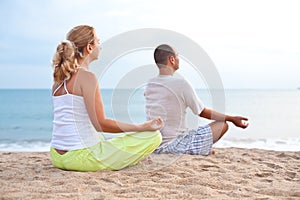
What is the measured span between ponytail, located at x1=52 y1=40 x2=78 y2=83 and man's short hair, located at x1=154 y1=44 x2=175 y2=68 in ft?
3.54

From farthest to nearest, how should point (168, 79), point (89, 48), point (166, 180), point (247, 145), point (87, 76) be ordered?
1. point (247, 145)
2. point (168, 79)
3. point (89, 48)
4. point (87, 76)
5. point (166, 180)

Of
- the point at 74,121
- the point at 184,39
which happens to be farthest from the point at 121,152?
the point at 184,39

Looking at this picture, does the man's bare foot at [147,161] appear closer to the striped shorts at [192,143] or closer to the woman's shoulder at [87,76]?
the striped shorts at [192,143]

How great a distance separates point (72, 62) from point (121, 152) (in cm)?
82

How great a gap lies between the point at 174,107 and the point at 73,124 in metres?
1.17

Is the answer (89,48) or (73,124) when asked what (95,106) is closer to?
(73,124)

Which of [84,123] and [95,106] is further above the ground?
[95,106]

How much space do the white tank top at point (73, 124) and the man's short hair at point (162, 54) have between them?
3.73ft

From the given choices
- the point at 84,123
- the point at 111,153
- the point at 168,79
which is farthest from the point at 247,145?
the point at 84,123

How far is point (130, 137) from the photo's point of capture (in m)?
3.27

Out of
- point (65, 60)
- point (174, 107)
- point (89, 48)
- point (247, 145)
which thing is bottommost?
point (247, 145)

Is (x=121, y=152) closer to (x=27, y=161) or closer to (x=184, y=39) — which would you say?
(x=27, y=161)

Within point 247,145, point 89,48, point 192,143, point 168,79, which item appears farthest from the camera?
point 247,145

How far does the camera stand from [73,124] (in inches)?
124
